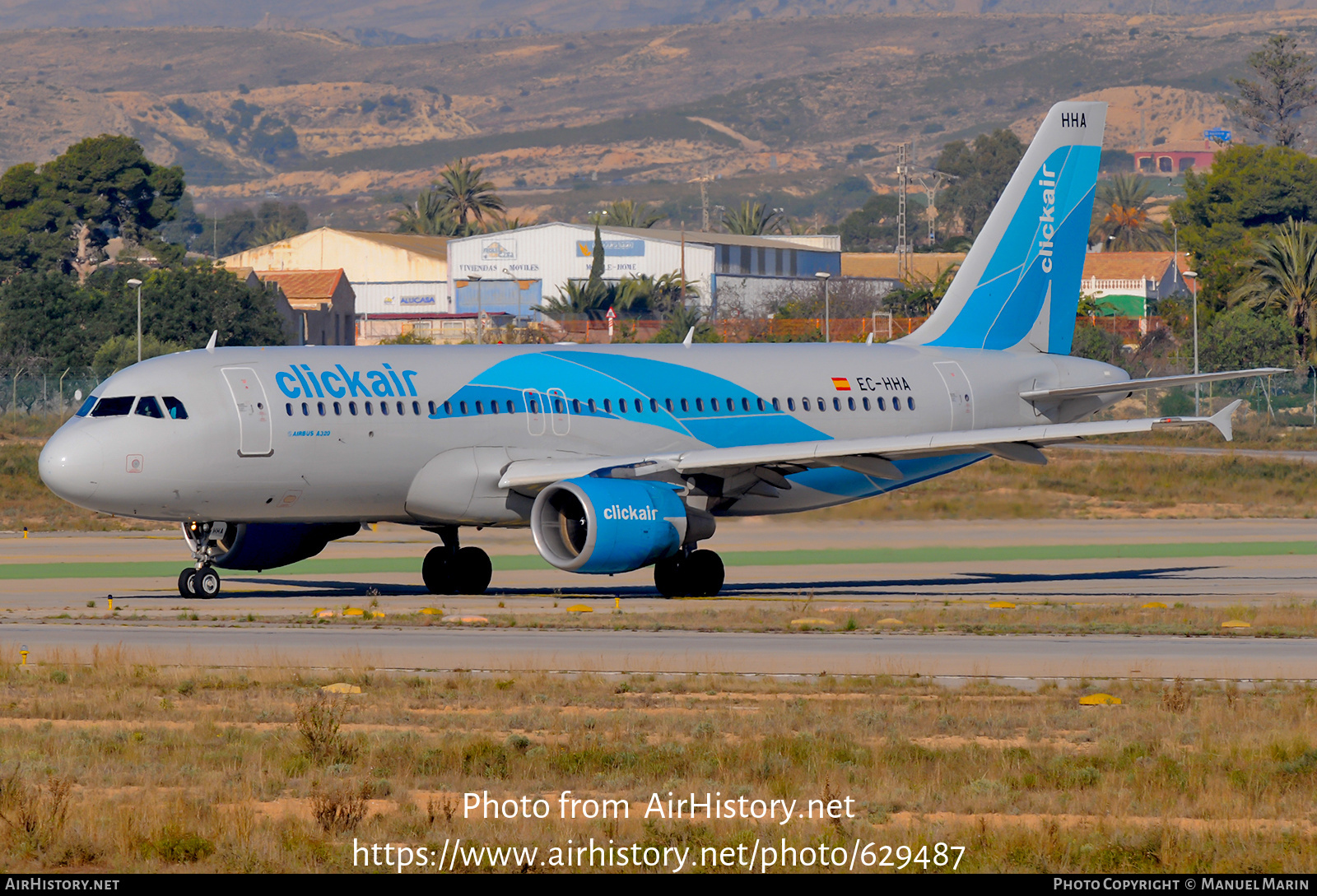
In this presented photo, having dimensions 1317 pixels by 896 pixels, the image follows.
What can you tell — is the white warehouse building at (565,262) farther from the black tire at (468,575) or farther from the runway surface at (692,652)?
the runway surface at (692,652)

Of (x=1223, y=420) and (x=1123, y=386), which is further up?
(x=1123, y=386)

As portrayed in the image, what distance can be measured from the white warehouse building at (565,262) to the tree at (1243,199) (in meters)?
38.3

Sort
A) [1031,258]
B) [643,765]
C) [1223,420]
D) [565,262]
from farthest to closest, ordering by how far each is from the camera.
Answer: [565,262] < [1031,258] < [1223,420] < [643,765]

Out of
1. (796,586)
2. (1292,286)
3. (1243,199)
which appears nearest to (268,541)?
(796,586)

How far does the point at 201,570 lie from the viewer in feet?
114

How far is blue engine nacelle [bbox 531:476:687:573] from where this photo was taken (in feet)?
108

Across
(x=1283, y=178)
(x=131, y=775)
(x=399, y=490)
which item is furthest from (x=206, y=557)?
(x=1283, y=178)

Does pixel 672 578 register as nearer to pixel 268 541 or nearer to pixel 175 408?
pixel 268 541

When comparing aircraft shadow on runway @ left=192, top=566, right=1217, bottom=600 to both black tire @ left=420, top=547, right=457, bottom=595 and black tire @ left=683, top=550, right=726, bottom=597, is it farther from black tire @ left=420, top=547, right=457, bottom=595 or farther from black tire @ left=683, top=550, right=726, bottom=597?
black tire @ left=683, top=550, right=726, bottom=597

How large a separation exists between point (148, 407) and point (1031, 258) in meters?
20.4

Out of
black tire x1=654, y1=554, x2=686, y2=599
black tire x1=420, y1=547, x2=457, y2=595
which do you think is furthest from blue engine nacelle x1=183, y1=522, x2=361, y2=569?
black tire x1=654, y1=554, x2=686, y2=599

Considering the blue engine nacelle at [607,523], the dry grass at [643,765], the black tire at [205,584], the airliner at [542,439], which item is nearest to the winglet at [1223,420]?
the airliner at [542,439]

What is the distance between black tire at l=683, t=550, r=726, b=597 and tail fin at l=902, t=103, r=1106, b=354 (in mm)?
9178

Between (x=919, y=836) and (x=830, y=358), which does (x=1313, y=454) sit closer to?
(x=830, y=358)
